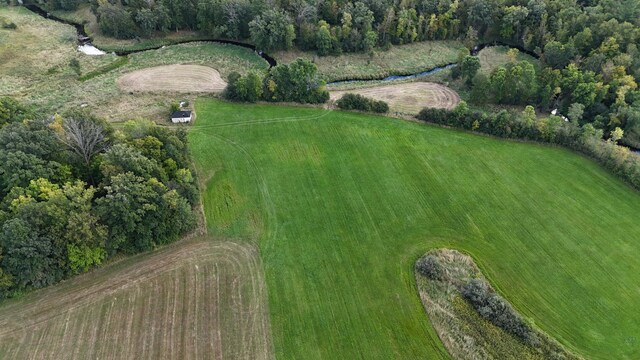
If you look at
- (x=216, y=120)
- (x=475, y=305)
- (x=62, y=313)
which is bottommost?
(x=62, y=313)

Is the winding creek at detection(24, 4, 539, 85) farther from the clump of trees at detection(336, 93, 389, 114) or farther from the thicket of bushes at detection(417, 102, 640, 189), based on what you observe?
the thicket of bushes at detection(417, 102, 640, 189)

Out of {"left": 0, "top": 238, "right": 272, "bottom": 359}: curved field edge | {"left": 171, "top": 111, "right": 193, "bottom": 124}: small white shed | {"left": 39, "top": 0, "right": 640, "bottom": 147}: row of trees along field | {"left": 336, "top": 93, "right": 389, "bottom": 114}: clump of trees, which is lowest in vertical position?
{"left": 0, "top": 238, "right": 272, "bottom": 359}: curved field edge

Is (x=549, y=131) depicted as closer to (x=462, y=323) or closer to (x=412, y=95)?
(x=412, y=95)

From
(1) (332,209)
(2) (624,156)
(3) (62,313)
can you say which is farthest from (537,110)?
(3) (62,313)

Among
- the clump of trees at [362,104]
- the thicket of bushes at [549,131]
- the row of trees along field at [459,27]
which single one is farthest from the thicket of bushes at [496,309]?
the row of trees along field at [459,27]

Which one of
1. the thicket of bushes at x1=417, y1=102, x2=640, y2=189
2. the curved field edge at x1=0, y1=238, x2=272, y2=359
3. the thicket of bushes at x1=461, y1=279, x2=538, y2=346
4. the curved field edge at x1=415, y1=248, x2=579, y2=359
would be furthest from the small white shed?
the thicket of bushes at x1=461, y1=279, x2=538, y2=346

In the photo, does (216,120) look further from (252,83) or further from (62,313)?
(62,313)
